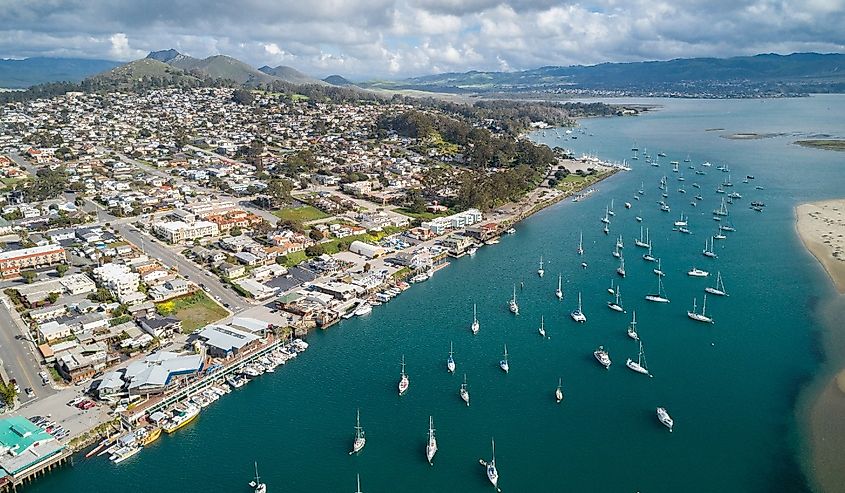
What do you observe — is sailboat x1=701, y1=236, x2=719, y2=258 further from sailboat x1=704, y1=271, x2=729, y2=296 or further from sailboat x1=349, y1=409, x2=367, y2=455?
sailboat x1=349, y1=409, x2=367, y2=455

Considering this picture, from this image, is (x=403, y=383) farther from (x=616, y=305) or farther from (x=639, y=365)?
(x=616, y=305)

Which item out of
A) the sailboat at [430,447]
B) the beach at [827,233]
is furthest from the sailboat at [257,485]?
the beach at [827,233]

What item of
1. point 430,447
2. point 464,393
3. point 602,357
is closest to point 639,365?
point 602,357

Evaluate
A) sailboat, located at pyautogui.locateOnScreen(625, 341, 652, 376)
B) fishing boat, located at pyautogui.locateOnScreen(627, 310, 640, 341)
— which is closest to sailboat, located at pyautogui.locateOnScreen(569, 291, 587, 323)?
fishing boat, located at pyautogui.locateOnScreen(627, 310, 640, 341)

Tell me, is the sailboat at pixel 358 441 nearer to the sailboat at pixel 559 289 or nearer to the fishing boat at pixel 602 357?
the fishing boat at pixel 602 357

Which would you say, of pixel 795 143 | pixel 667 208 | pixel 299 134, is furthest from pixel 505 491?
pixel 795 143
